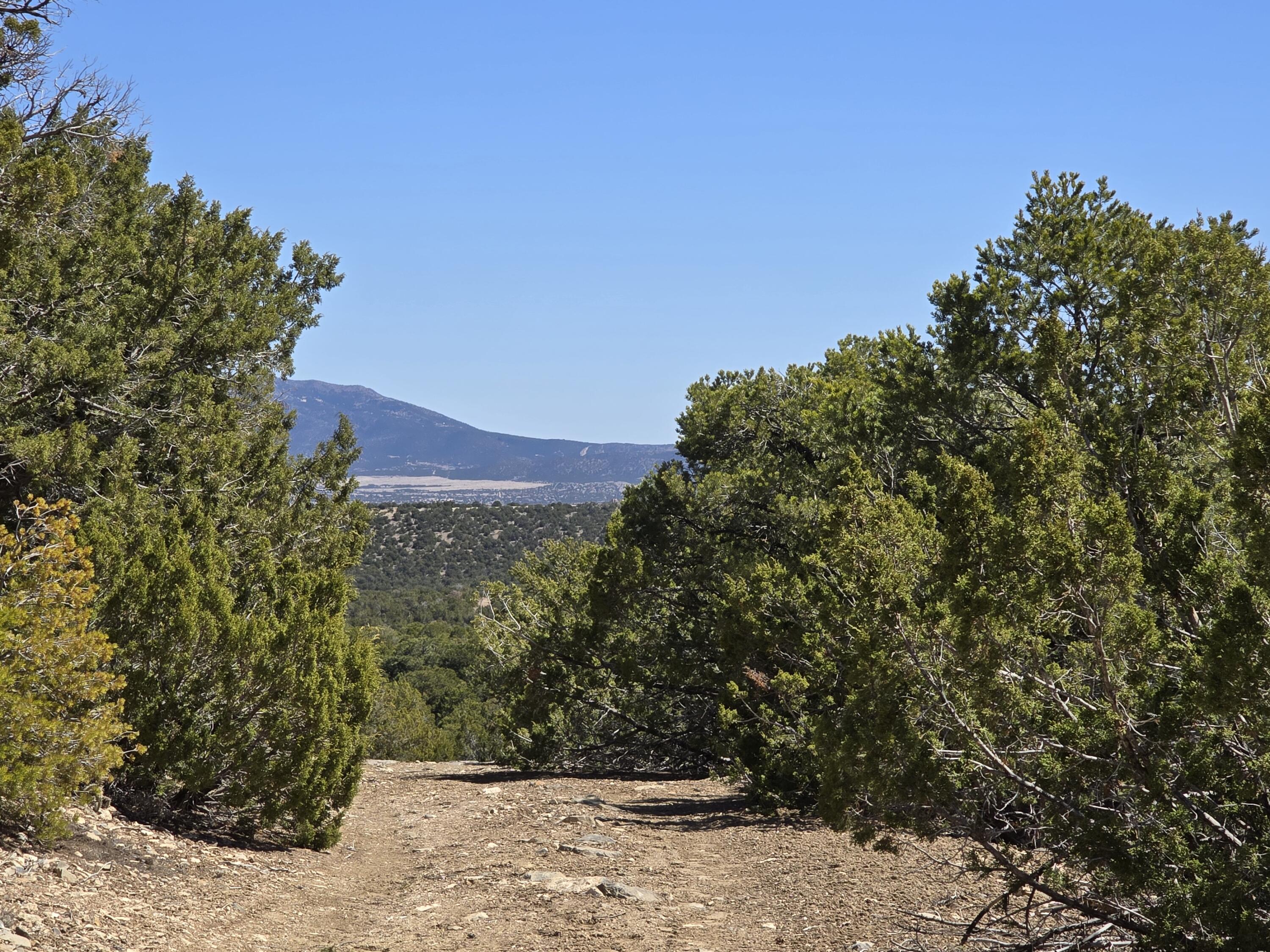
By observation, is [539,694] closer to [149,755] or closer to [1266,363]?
[149,755]

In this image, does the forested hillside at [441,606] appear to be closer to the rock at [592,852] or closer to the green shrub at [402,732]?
the green shrub at [402,732]

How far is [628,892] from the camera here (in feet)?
24.8

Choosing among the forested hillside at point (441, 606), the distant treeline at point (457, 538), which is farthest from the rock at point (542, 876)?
the distant treeline at point (457, 538)

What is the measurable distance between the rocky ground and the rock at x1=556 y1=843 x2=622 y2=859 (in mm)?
24

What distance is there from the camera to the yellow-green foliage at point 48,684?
5.96 metres

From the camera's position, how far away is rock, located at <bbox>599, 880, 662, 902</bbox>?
7.46 metres

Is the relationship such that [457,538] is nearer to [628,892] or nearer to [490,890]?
[490,890]

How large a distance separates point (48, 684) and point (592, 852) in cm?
435

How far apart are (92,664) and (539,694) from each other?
395 inches

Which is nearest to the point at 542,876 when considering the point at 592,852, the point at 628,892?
the point at 628,892

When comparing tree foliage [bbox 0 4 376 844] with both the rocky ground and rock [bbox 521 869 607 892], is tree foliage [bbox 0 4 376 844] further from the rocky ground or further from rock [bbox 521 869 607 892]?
rock [bbox 521 869 607 892]

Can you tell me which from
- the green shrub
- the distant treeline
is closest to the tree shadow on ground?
the green shrub

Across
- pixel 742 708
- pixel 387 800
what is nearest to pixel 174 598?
pixel 387 800

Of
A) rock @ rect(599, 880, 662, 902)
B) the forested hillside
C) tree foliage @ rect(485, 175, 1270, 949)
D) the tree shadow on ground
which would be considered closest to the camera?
tree foliage @ rect(485, 175, 1270, 949)
